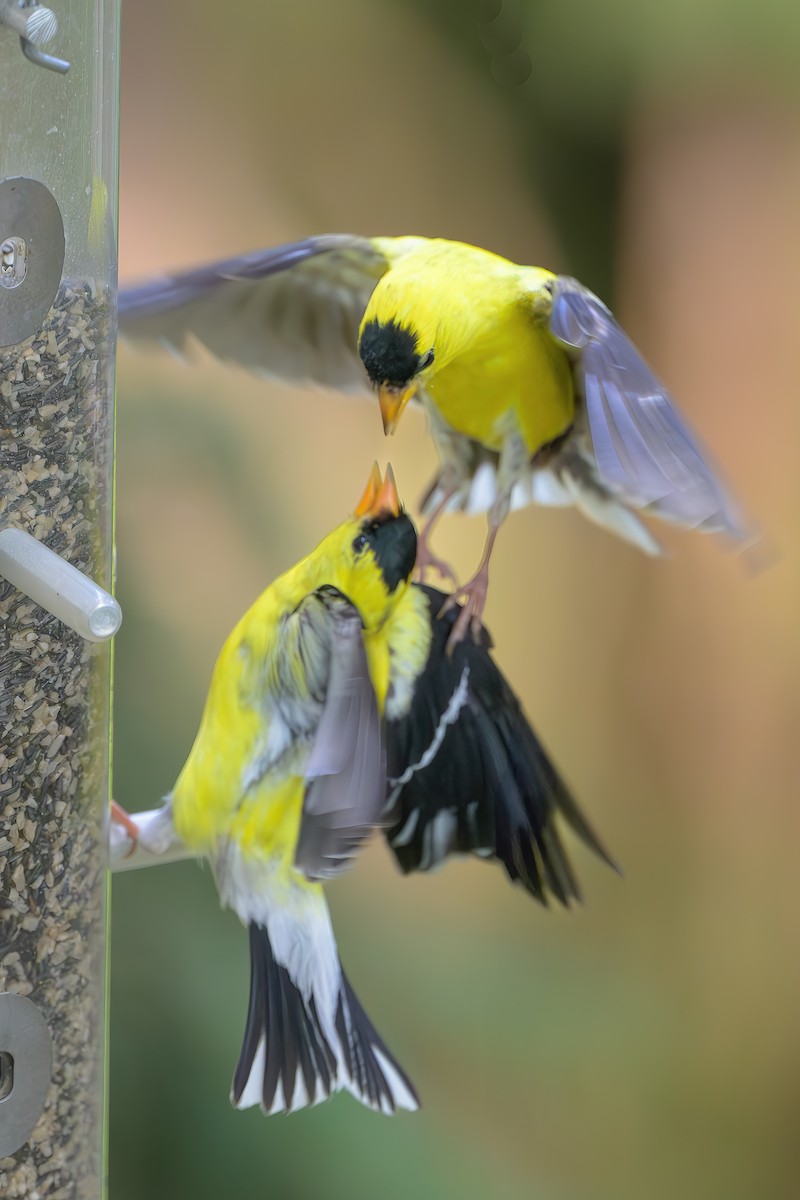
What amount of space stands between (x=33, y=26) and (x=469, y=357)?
275 millimetres

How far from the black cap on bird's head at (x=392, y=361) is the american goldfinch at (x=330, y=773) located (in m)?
0.08

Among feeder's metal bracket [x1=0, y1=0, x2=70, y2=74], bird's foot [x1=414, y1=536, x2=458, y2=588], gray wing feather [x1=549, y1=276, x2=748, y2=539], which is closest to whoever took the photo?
feeder's metal bracket [x1=0, y1=0, x2=70, y2=74]

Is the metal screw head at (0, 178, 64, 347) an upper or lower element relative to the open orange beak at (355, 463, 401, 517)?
upper

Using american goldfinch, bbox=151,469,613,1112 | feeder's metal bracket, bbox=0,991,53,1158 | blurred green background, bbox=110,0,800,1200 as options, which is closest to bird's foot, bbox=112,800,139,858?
american goldfinch, bbox=151,469,613,1112

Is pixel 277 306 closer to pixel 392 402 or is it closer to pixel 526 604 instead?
pixel 392 402

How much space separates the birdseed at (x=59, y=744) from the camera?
536 millimetres

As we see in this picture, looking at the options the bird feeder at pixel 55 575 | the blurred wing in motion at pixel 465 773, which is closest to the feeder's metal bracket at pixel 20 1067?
the bird feeder at pixel 55 575

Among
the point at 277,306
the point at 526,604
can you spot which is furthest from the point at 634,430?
the point at 526,604

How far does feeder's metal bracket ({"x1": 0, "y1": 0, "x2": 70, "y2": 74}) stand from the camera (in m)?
0.48

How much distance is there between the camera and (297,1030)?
701mm

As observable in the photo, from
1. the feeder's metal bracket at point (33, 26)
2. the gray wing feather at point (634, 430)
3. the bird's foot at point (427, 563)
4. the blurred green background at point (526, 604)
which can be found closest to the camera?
the feeder's metal bracket at point (33, 26)

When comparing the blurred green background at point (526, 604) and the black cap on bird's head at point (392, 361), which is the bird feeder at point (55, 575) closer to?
the black cap on bird's head at point (392, 361)

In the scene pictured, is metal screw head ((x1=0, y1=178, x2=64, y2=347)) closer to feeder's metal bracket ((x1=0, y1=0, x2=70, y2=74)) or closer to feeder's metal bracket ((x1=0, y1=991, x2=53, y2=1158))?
feeder's metal bracket ((x1=0, y1=0, x2=70, y2=74))

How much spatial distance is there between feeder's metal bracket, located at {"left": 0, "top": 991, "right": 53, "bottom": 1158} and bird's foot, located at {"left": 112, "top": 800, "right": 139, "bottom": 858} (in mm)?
129
